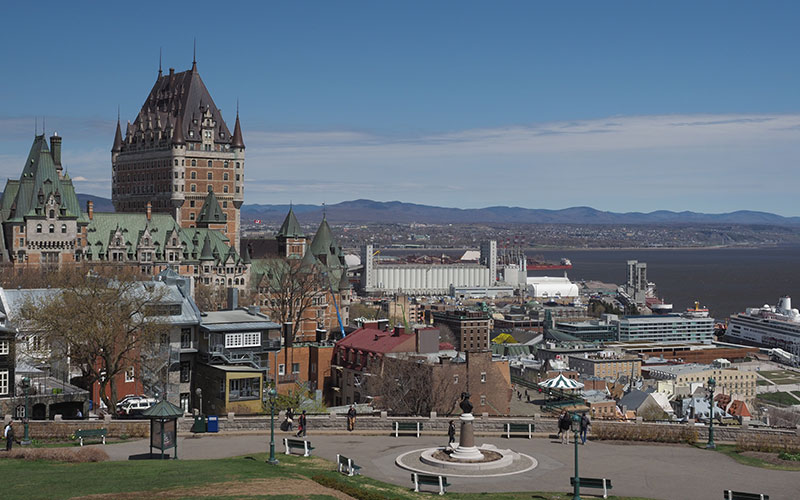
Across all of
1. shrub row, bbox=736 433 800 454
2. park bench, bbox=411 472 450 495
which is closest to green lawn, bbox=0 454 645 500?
park bench, bbox=411 472 450 495

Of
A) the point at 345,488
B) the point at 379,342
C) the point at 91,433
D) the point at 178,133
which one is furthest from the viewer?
the point at 178,133

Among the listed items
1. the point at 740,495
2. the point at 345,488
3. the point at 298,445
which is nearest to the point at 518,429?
the point at 298,445

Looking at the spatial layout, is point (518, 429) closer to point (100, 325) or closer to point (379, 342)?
point (100, 325)

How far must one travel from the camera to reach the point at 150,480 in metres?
32.6

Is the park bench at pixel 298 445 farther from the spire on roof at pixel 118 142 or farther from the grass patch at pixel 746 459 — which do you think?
the spire on roof at pixel 118 142

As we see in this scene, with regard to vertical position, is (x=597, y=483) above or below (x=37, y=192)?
below

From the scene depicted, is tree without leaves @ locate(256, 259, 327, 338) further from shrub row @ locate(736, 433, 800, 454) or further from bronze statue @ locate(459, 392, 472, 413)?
shrub row @ locate(736, 433, 800, 454)

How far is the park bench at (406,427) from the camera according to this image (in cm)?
4427

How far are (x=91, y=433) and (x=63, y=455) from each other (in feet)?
14.9

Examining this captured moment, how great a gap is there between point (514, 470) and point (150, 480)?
1251 cm

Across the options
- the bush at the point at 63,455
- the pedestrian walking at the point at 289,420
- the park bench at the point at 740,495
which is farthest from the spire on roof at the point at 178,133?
the park bench at the point at 740,495

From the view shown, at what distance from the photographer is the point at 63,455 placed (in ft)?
122

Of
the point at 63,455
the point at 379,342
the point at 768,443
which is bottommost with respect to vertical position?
the point at 768,443

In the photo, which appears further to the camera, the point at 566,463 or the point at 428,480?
the point at 566,463
